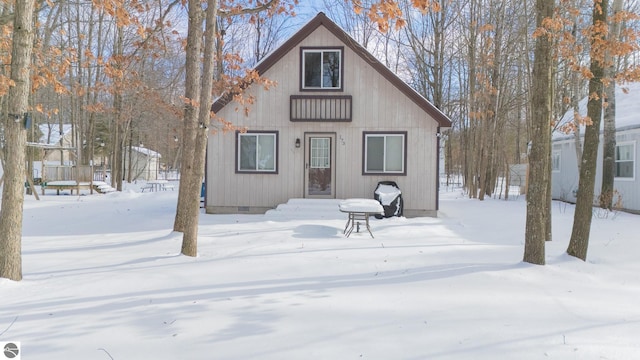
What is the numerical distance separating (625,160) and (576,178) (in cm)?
321

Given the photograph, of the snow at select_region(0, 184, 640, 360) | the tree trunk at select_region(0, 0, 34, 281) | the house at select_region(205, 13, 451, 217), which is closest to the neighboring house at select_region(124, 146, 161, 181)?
the house at select_region(205, 13, 451, 217)

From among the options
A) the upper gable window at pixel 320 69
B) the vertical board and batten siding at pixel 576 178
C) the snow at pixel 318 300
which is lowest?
the snow at pixel 318 300

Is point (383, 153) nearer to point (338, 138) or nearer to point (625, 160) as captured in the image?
point (338, 138)

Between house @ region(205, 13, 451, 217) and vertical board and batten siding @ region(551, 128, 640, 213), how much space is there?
7.00m

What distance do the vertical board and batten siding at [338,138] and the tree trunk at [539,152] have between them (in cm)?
731

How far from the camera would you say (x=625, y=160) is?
15.4 metres

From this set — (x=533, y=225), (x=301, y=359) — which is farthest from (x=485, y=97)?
(x=301, y=359)

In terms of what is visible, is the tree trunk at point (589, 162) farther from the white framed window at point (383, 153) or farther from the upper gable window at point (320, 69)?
the upper gable window at point (320, 69)

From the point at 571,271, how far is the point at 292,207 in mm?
8138

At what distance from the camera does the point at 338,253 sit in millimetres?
7207

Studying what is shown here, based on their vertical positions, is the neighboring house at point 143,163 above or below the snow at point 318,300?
above

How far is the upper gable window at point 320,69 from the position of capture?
13.7 m

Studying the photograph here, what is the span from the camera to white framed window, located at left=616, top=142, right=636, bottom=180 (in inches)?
589

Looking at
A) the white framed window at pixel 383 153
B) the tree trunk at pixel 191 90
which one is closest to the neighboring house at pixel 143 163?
the white framed window at pixel 383 153
